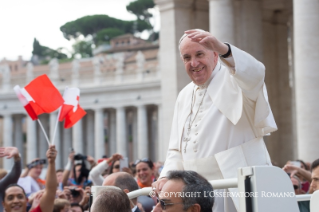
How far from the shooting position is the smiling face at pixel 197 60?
6.82 meters

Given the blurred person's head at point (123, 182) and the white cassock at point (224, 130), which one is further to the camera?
the blurred person's head at point (123, 182)

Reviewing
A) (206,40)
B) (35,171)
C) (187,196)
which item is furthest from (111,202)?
(35,171)

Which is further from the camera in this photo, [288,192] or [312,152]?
[312,152]

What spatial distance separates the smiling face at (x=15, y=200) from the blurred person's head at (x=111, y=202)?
408 centimetres

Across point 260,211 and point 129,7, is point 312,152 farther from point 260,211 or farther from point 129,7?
point 129,7

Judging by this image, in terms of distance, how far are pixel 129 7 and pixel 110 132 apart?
→ 83.7 meters

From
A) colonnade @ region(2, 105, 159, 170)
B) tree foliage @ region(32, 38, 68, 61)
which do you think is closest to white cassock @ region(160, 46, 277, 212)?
colonnade @ region(2, 105, 159, 170)

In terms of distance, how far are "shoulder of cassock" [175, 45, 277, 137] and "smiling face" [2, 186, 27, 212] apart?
3914mm

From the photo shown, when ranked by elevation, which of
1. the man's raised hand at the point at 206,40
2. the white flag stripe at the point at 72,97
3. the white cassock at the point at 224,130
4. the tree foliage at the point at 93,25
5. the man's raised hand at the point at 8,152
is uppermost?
the tree foliage at the point at 93,25

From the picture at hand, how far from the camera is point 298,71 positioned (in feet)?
83.2

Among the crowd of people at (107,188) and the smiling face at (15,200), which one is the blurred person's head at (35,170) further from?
the smiling face at (15,200)

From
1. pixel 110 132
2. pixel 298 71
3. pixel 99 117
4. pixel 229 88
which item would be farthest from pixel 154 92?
pixel 229 88

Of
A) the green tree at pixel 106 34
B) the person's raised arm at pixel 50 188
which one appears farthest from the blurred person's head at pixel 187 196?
the green tree at pixel 106 34

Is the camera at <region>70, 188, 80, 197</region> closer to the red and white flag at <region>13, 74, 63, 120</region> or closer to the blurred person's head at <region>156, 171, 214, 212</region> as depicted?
the red and white flag at <region>13, 74, 63, 120</region>
